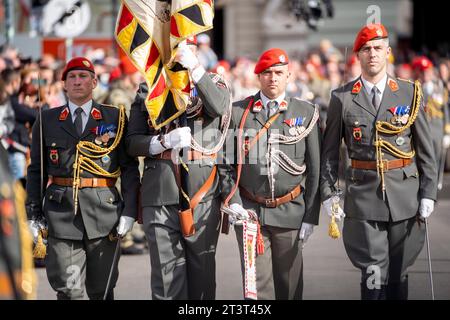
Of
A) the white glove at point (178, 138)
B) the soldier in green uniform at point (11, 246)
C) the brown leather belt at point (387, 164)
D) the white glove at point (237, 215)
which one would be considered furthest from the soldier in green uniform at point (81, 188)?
the soldier in green uniform at point (11, 246)

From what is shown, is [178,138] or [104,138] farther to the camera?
[104,138]

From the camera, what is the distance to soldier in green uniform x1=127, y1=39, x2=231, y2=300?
249 inches

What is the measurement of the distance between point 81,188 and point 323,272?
2567 mm

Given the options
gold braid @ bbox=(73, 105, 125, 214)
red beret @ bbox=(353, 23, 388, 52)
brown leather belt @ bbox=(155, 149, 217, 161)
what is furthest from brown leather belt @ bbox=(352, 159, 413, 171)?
gold braid @ bbox=(73, 105, 125, 214)

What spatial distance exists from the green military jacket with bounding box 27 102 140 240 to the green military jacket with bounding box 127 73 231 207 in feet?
0.64

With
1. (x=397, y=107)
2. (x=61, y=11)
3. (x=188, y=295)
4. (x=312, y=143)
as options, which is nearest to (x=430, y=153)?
(x=397, y=107)

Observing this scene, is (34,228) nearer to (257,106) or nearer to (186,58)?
(186,58)

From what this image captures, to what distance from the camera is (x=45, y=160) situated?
6.73 metres

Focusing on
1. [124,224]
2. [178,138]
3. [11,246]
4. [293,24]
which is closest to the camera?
[11,246]

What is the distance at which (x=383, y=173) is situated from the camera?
6.61m

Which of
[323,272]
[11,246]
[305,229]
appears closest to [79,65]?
[305,229]

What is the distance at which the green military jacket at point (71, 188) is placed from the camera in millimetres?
6586

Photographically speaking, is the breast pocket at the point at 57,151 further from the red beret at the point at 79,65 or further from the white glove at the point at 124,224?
the white glove at the point at 124,224
